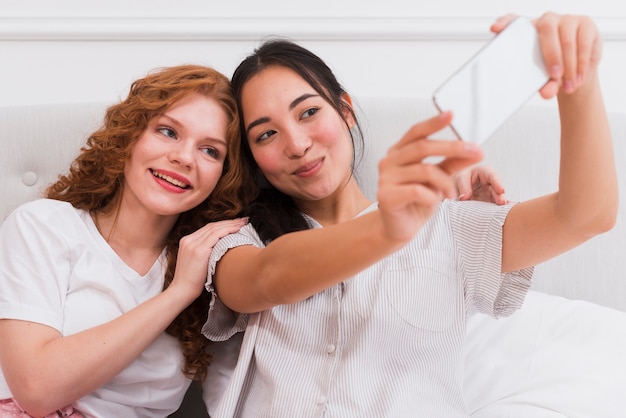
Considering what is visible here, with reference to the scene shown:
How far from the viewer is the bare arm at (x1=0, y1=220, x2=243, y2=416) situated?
115 cm

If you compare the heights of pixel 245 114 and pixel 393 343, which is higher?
pixel 245 114

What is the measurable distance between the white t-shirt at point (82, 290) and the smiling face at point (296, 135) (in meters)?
0.32

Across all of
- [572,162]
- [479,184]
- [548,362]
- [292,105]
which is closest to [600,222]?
[572,162]

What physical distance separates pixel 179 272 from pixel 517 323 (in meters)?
0.71

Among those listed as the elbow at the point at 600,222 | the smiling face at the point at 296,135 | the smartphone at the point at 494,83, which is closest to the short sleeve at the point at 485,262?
the elbow at the point at 600,222

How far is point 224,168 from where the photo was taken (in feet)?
4.60

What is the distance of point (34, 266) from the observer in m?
1.23

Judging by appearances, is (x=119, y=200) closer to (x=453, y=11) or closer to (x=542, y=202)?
(x=542, y=202)

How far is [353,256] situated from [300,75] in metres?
0.53

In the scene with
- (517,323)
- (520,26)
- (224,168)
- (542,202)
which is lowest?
(517,323)

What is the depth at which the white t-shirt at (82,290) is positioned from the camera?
1212 mm

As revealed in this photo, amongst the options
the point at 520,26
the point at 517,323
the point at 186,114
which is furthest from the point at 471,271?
the point at 186,114

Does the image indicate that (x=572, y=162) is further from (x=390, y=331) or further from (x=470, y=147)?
(x=390, y=331)

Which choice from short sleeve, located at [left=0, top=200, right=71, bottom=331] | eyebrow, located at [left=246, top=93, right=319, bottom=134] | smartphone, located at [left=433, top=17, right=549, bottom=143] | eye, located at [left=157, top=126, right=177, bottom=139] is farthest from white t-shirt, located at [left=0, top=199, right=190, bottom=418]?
→ smartphone, located at [left=433, top=17, right=549, bottom=143]
